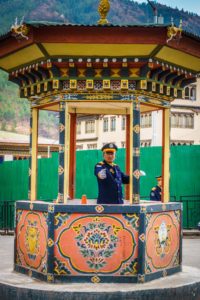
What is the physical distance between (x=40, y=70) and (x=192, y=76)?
2465 millimetres

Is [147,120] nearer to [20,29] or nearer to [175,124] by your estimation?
[175,124]

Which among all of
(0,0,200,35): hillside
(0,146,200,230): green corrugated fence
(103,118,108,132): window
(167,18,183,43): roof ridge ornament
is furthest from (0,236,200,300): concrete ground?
(0,0,200,35): hillside

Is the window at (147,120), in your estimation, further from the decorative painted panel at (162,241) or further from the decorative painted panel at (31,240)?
the decorative painted panel at (31,240)

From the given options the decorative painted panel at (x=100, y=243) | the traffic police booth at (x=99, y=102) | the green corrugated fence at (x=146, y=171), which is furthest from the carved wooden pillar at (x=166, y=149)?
the green corrugated fence at (x=146, y=171)

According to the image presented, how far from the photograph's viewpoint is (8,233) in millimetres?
17906

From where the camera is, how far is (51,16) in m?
143

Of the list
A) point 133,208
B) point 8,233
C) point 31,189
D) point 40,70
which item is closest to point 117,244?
point 133,208

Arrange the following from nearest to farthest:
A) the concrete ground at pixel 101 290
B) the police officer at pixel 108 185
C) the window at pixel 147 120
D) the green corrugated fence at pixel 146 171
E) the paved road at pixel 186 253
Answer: the concrete ground at pixel 101 290 → the police officer at pixel 108 185 → the paved road at pixel 186 253 → the green corrugated fence at pixel 146 171 → the window at pixel 147 120

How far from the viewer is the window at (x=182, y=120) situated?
42719 millimetres

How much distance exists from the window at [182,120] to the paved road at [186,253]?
2821cm

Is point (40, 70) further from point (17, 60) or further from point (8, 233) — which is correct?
point (8, 233)

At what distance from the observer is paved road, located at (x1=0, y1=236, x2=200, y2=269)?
9.75 meters

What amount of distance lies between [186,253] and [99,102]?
5.55 meters

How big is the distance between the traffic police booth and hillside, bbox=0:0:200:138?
97482 mm
